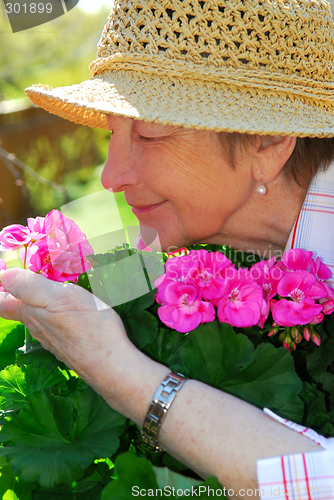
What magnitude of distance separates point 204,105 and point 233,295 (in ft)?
1.48

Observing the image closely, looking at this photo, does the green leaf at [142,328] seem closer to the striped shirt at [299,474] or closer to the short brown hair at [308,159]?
the striped shirt at [299,474]

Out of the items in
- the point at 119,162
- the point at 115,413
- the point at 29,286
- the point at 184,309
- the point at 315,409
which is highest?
the point at 119,162

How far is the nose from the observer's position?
3.93ft

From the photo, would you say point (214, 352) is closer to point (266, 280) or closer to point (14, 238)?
point (266, 280)

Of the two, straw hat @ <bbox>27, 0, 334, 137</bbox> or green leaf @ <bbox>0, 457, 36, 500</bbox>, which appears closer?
green leaf @ <bbox>0, 457, 36, 500</bbox>

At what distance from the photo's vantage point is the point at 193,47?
1.04 metres

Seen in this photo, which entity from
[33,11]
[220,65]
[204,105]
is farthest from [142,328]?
[33,11]

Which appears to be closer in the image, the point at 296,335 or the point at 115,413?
the point at 115,413

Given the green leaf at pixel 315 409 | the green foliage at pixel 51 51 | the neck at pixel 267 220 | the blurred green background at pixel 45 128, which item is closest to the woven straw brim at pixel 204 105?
the neck at pixel 267 220

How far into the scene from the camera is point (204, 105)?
1.04 meters

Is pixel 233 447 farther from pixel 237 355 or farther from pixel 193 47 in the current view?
pixel 193 47

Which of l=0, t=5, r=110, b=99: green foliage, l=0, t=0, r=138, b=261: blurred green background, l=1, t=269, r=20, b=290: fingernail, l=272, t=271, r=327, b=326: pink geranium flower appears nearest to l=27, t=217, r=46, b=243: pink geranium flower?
l=1, t=269, r=20, b=290: fingernail

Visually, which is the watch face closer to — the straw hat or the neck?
the straw hat

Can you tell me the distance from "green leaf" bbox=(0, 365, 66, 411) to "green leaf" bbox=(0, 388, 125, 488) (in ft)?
0.38
